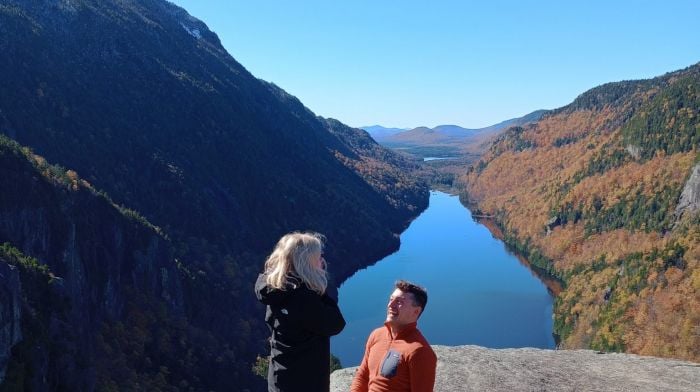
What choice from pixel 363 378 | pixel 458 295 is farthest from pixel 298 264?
pixel 458 295

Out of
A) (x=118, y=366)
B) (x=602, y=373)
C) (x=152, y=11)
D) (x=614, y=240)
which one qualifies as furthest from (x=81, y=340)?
(x=152, y=11)

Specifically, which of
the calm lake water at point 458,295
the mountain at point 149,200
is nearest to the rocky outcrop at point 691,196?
the calm lake water at point 458,295

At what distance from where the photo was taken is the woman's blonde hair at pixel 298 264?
18.4ft

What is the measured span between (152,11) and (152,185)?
93449mm

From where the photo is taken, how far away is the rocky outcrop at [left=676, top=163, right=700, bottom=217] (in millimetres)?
84438

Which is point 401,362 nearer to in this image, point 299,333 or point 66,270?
point 299,333

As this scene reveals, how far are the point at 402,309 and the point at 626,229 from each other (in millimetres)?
106986

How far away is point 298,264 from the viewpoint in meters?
5.61

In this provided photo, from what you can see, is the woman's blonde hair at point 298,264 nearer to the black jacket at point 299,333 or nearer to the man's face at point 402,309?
the black jacket at point 299,333

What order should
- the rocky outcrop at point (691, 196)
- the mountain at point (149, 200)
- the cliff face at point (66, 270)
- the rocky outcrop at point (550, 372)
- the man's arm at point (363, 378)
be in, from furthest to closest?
1. the rocky outcrop at point (691, 196)
2. the mountain at point (149, 200)
3. the cliff face at point (66, 270)
4. the rocky outcrop at point (550, 372)
5. the man's arm at point (363, 378)

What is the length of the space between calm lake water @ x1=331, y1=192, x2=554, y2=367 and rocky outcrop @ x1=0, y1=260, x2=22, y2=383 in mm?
37927

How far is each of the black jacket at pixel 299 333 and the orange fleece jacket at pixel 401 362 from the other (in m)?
0.54

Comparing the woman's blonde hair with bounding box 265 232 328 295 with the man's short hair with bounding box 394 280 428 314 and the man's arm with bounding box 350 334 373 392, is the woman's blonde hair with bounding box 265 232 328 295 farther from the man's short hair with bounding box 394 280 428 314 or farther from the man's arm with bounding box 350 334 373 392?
the man's arm with bounding box 350 334 373 392

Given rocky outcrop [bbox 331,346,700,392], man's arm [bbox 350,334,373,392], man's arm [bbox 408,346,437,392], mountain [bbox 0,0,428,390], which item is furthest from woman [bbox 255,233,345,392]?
mountain [bbox 0,0,428,390]
